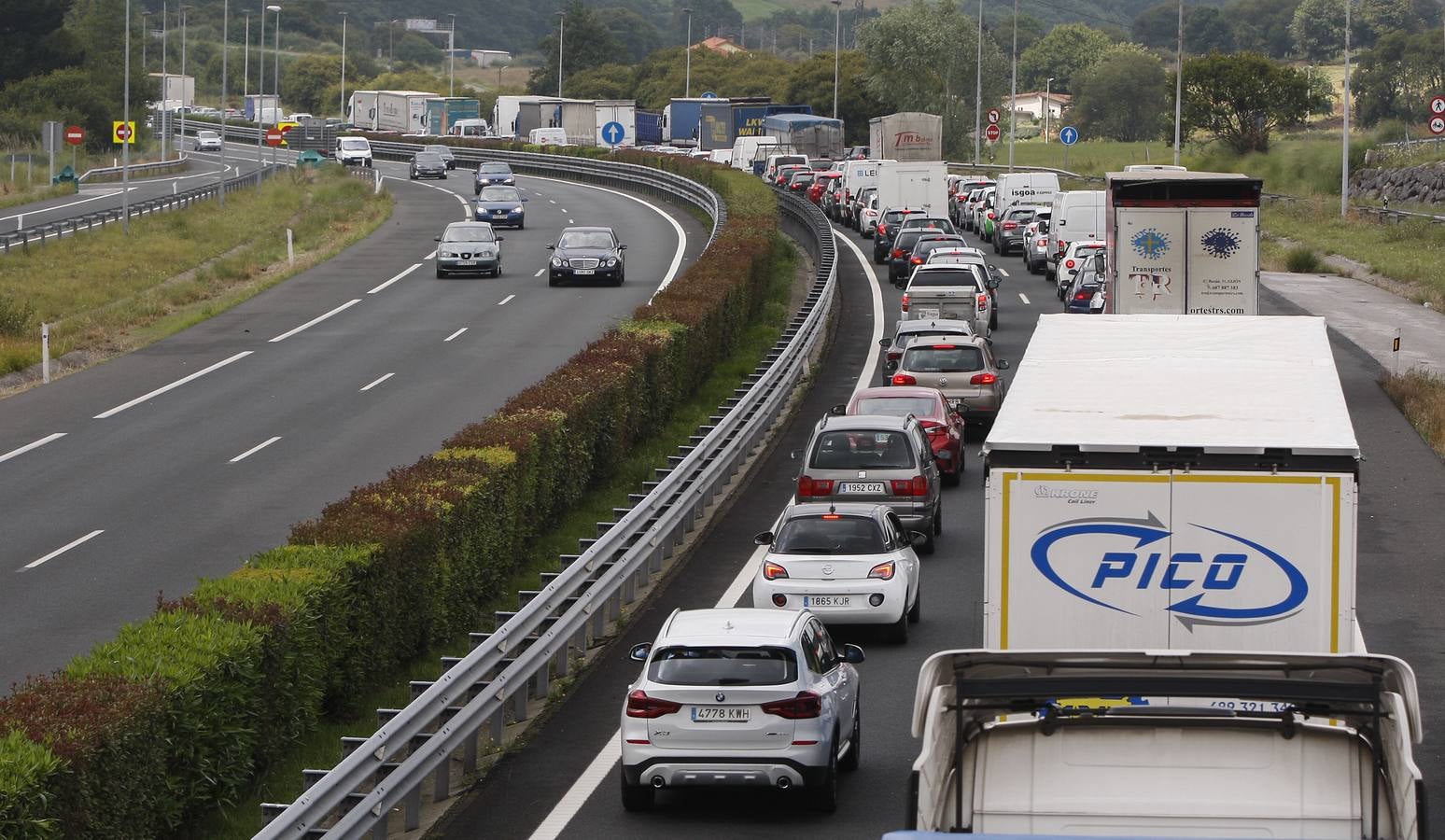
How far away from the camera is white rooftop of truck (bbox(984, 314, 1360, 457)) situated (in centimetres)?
1186

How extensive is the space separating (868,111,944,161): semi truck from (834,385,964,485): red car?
52.2m

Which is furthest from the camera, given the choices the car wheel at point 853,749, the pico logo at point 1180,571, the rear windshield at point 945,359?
the rear windshield at point 945,359

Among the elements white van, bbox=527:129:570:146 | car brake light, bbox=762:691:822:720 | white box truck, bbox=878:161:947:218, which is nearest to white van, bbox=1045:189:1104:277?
white box truck, bbox=878:161:947:218

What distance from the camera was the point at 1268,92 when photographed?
313ft

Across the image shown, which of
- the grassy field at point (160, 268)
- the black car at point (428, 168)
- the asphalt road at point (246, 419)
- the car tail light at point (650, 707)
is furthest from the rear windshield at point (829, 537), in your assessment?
the black car at point (428, 168)

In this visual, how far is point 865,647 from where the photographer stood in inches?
709

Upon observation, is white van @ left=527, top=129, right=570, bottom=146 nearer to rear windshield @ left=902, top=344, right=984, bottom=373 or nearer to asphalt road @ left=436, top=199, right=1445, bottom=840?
asphalt road @ left=436, top=199, right=1445, bottom=840

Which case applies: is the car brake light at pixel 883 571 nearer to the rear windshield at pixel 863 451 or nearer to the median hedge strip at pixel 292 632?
the median hedge strip at pixel 292 632

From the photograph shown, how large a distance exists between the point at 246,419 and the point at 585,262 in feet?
56.7

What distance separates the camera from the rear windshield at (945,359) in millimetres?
28812

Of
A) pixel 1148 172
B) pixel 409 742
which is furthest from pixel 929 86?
pixel 409 742

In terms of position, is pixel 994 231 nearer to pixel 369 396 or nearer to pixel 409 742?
pixel 369 396

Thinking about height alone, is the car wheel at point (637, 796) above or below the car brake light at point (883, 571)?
below

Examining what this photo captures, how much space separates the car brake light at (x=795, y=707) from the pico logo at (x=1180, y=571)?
2.03 m
